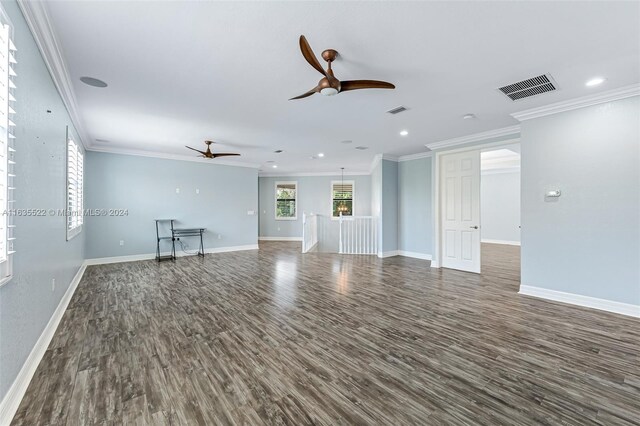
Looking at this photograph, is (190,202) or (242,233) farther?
(242,233)

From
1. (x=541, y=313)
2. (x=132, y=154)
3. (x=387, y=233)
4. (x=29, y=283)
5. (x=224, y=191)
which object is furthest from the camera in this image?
(x=224, y=191)

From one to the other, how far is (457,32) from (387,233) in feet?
18.1

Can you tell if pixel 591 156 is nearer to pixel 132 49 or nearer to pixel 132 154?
pixel 132 49

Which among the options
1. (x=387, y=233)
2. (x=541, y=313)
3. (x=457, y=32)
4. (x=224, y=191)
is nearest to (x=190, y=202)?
(x=224, y=191)

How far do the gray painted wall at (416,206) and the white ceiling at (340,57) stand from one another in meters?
2.42

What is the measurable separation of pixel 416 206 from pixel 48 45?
275 inches

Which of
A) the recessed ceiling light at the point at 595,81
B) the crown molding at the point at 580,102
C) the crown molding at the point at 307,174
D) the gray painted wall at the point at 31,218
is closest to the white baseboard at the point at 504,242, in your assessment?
the crown molding at the point at 307,174

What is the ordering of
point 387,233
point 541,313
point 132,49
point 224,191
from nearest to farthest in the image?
point 132,49 → point 541,313 → point 387,233 → point 224,191

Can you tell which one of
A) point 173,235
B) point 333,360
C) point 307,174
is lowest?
point 333,360

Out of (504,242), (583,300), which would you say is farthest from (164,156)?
(504,242)

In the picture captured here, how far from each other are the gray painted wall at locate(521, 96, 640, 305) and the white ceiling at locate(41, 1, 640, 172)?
473 mm

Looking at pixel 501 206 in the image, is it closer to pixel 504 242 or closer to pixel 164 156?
pixel 504 242

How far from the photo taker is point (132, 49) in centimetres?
257

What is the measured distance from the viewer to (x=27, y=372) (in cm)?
206
